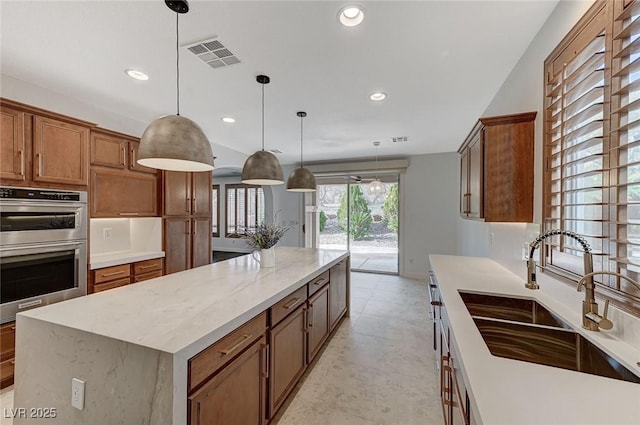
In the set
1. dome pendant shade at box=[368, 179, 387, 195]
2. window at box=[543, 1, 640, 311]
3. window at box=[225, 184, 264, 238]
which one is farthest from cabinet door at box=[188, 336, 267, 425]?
window at box=[225, 184, 264, 238]

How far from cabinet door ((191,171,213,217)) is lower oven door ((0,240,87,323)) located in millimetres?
1559

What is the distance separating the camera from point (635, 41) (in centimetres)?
101

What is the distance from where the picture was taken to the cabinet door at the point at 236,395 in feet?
3.74

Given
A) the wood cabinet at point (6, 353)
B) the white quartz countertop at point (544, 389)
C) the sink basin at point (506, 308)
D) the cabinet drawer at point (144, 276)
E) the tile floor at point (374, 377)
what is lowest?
the tile floor at point (374, 377)

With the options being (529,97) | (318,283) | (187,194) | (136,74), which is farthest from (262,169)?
(529,97)

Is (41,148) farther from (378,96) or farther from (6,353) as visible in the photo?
(378,96)

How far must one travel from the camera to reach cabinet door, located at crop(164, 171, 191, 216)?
3.63 m

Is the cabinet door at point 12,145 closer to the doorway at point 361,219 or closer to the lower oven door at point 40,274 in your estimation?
the lower oven door at point 40,274

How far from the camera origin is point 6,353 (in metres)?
2.15

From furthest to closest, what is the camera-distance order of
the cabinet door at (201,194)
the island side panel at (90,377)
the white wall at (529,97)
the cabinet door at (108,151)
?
the cabinet door at (201,194) → the cabinet door at (108,151) → the white wall at (529,97) → the island side panel at (90,377)

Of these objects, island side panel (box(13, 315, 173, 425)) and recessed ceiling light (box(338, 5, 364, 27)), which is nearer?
island side panel (box(13, 315, 173, 425))

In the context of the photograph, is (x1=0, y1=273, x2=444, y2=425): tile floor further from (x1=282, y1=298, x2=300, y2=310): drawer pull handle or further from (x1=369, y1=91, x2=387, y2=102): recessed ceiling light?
(x1=369, y1=91, x2=387, y2=102): recessed ceiling light

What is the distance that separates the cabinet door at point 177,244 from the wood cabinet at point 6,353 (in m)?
1.51

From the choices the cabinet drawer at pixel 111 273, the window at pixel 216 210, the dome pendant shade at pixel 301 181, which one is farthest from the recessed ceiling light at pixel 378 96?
the window at pixel 216 210
